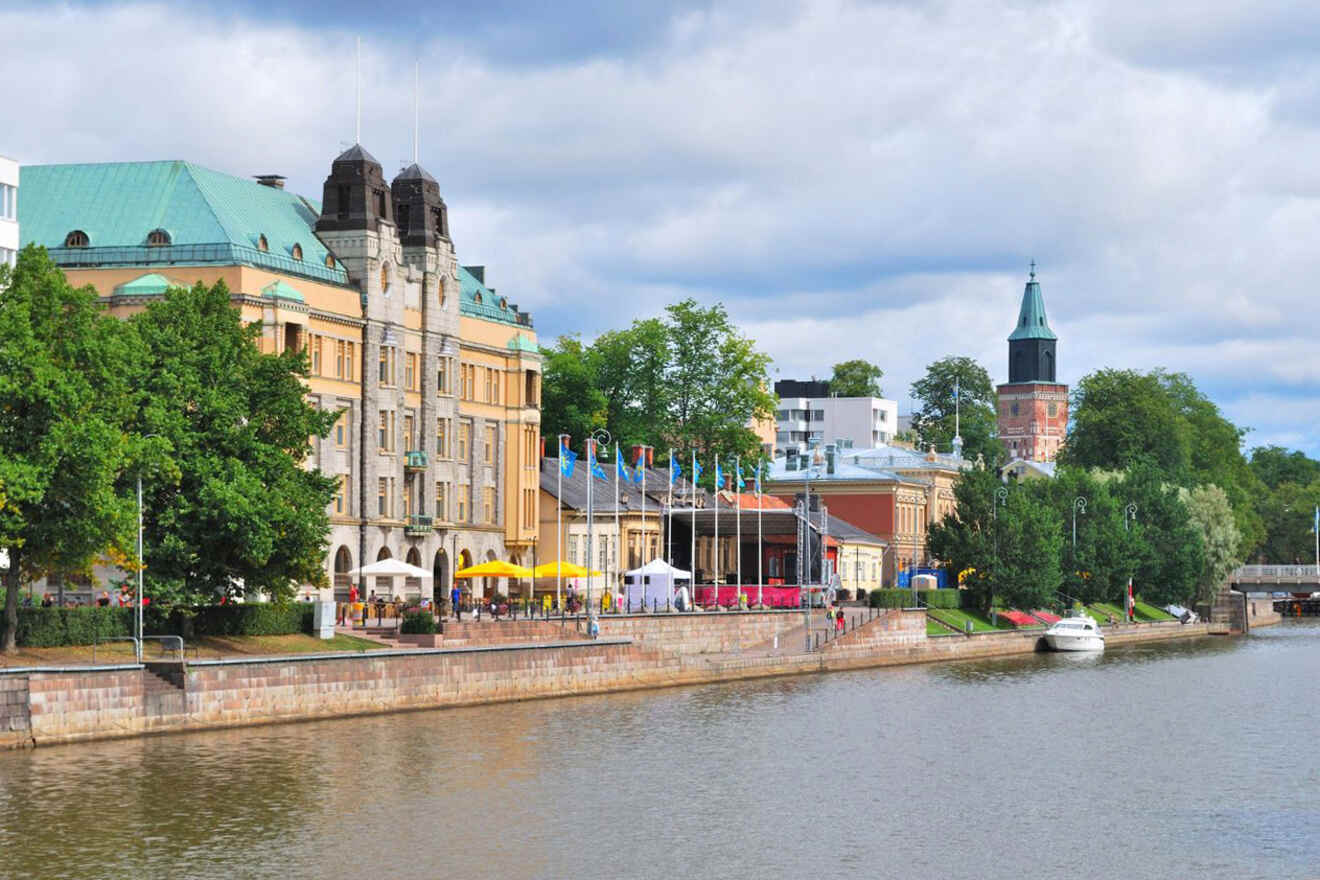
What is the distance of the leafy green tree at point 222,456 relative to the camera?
68125 millimetres

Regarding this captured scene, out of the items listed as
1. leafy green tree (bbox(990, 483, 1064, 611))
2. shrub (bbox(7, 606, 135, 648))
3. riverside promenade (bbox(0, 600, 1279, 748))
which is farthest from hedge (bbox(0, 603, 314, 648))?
leafy green tree (bbox(990, 483, 1064, 611))

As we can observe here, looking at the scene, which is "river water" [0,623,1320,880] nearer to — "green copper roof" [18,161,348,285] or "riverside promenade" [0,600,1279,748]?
"riverside promenade" [0,600,1279,748]

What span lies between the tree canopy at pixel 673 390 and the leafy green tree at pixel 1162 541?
3791cm

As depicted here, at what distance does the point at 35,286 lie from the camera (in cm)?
6456

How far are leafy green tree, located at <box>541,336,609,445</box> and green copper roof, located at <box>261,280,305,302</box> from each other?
4556cm

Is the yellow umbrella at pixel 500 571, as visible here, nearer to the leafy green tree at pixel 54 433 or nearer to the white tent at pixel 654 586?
the white tent at pixel 654 586

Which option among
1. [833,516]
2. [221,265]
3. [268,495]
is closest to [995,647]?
[833,516]

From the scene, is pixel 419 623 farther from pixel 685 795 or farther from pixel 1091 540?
pixel 1091 540

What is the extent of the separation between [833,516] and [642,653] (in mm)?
74175

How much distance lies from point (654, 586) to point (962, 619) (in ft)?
79.9

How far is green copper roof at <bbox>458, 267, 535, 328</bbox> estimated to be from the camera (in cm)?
10996

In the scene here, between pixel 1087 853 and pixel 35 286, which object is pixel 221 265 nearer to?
pixel 35 286

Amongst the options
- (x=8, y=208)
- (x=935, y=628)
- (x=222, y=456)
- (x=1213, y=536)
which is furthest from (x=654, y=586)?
(x=1213, y=536)

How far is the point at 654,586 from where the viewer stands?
105m
